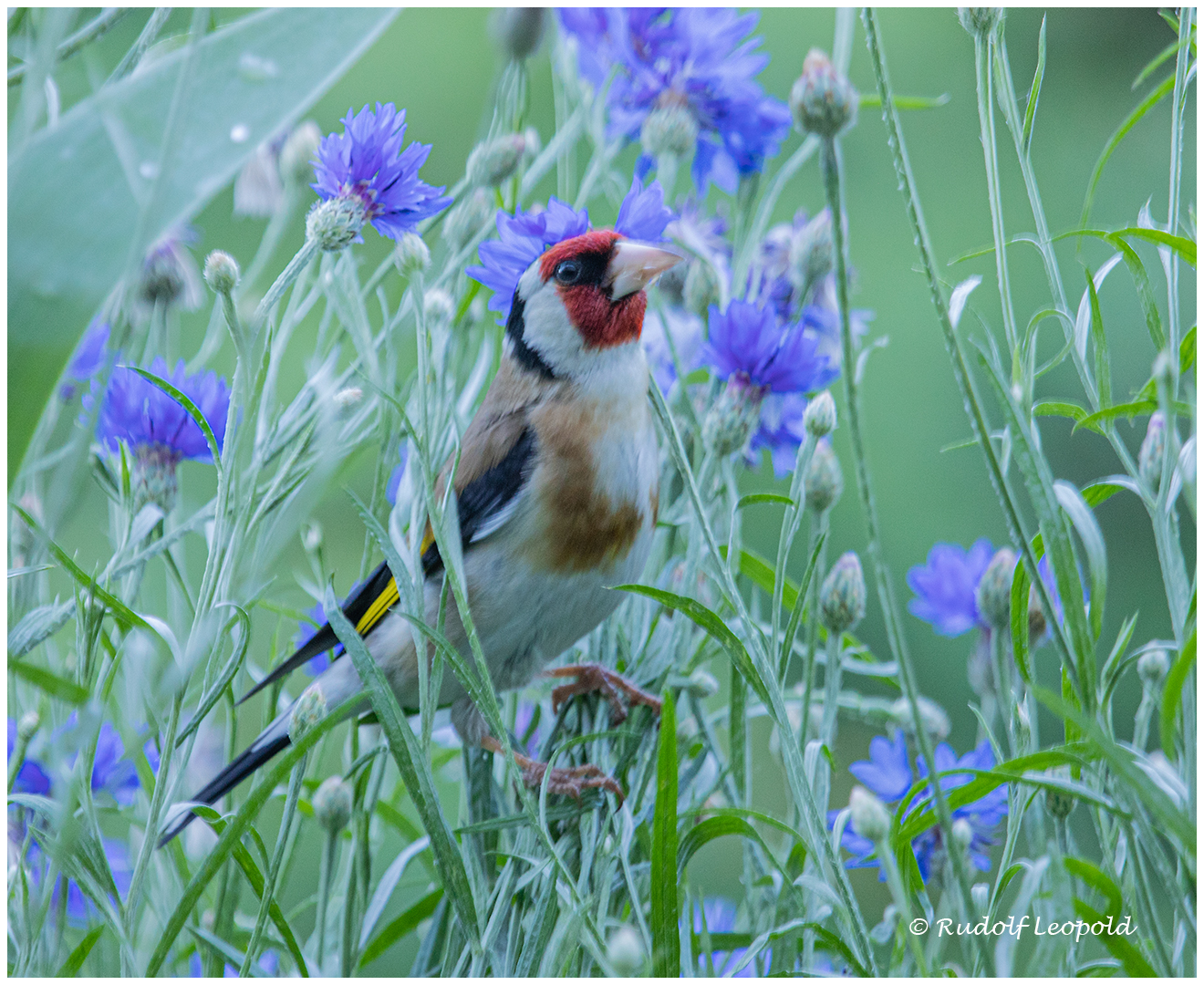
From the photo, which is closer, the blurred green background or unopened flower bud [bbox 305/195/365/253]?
unopened flower bud [bbox 305/195/365/253]

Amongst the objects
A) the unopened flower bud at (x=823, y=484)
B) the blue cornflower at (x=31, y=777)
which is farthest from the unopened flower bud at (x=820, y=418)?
the blue cornflower at (x=31, y=777)

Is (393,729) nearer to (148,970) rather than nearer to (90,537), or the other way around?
(148,970)

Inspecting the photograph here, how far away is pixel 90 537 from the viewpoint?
1160mm

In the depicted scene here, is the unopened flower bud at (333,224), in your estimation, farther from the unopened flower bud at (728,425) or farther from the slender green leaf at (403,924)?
the slender green leaf at (403,924)

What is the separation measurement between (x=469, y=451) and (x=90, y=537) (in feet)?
1.84

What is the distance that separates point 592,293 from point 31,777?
1.59 feet

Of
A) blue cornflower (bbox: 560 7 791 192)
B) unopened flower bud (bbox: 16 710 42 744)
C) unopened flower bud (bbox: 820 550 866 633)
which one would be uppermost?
blue cornflower (bbox: 560 7 791 192)

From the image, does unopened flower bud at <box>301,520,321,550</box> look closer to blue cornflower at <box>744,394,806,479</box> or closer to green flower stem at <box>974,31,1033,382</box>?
blue cornflower at <box>744,394,806,479</box>

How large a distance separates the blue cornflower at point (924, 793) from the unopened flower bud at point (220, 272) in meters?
0.45

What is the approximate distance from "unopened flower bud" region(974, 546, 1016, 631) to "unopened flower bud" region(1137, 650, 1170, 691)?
0.07m

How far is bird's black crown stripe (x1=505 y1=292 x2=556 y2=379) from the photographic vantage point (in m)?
0.85

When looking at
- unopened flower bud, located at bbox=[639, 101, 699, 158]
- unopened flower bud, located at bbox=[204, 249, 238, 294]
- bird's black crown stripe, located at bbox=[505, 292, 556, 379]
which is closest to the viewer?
unopened flower bud, located at bbox=[204, 249, 238, 294]

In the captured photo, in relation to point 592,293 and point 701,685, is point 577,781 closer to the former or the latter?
point 701,685

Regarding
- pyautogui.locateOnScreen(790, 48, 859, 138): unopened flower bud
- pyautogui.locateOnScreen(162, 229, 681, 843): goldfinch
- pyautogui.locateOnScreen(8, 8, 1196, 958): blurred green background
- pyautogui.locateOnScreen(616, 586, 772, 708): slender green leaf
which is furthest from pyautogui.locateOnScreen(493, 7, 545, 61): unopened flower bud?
pyautogui.locateOnScreen(616, 586, 772, 708): slender green leaf
